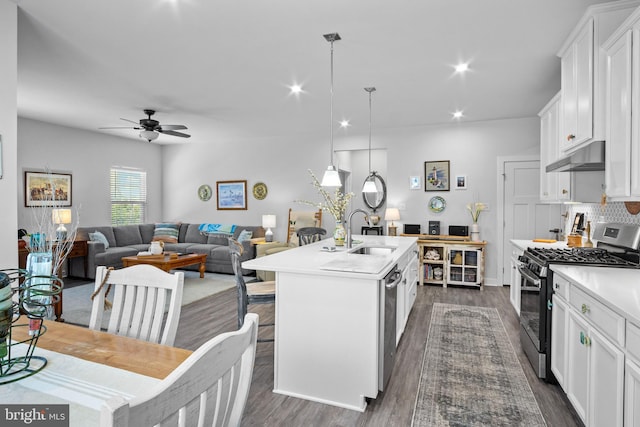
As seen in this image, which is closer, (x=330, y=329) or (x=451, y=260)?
(x=330, y=329)

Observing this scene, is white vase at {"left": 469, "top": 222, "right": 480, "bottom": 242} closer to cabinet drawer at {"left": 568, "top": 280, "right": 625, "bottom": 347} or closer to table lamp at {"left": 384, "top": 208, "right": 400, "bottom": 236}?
table lamp at {"left": 384, "top": 208, "right": 400, "bottom": 236}

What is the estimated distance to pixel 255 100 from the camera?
15.7 feet

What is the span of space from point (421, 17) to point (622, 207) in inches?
88.3

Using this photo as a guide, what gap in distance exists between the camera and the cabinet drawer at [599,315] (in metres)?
1.55

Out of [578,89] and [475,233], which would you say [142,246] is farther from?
[578,89]

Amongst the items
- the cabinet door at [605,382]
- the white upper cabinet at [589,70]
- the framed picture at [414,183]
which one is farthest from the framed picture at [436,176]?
the cabinet door at [605,382]

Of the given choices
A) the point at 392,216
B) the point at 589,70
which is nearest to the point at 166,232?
the point at 392,216

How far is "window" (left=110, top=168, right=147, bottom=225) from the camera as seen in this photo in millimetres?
7301

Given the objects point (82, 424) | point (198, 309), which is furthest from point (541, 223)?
point (82, 424)

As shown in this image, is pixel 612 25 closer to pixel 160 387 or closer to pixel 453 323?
pixel 453 323

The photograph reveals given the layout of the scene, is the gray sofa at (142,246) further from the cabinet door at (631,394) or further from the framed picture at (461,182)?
the cabinet door at (631,394)

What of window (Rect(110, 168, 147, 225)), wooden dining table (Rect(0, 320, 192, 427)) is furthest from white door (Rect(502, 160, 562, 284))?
window (Rect(110, 168, 147, 225))

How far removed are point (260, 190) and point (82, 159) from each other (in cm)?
327

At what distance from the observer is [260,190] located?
750cm
